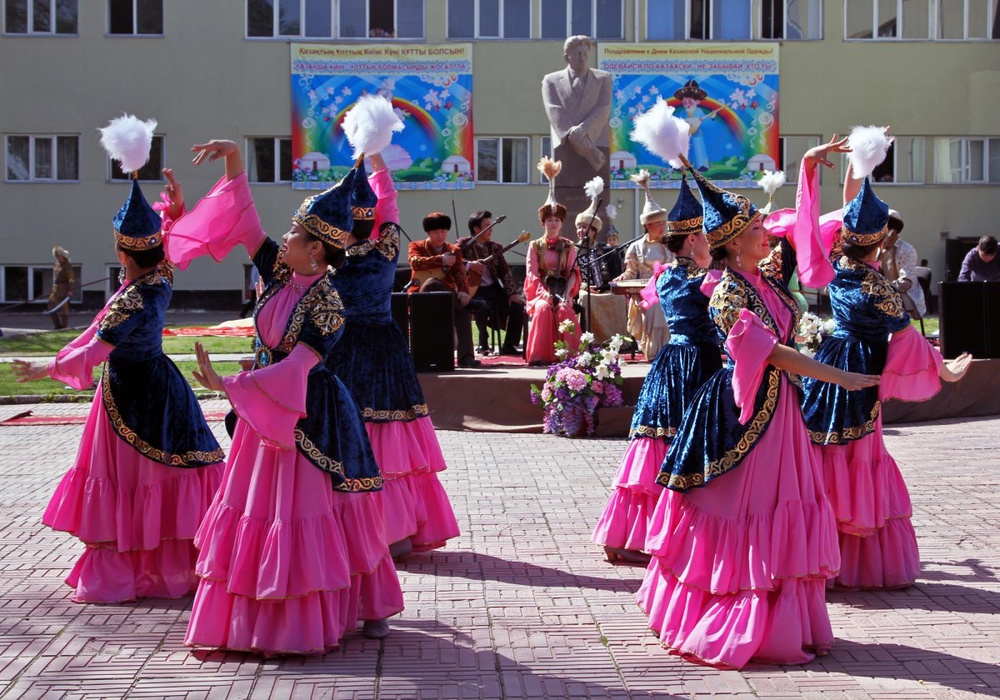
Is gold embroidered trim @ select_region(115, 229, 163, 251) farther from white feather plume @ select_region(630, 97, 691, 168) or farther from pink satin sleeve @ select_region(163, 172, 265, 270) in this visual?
white feather plume @ select_region(630, 97, 691, 168)

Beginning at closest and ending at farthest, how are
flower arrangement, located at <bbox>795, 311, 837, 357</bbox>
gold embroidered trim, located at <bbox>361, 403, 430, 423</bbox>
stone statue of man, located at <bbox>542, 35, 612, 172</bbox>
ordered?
gold embroidered trim, located at <bbox>361, 403, 430, 423</bbox> → flower arrangement, located at <bbox>795, 311, 837, 357</bbox> → stone statue of man, located at <bbox>542, 35, 612, 172</bbox>

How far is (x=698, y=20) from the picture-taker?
2941 cm

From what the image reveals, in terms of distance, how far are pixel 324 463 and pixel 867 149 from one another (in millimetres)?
3187

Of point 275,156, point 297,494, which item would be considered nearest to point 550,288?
point 297,494

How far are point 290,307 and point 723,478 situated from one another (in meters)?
1.96

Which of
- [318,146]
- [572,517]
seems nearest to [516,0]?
[318,146]

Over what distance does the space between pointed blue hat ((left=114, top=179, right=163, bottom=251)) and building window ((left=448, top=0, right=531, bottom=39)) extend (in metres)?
23.9

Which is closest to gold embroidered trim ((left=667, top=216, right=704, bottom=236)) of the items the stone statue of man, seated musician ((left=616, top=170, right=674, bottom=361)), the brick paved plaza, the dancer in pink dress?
the dancer in pink dress

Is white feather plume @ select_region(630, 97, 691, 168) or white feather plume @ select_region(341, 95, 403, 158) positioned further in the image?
white feather plume @ select_region(341, 95, 403, 158)

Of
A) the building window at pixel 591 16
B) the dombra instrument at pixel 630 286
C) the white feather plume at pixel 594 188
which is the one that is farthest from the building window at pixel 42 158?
the dombra instrument at pixel 630 286

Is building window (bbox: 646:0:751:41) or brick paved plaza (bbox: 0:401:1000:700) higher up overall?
building window (bbox: 646:0:751:41)

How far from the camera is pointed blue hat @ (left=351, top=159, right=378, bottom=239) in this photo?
21.7 ft

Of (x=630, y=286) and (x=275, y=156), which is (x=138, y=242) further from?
(x=275, y=156)

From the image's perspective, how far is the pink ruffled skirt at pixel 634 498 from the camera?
22.1 ft
